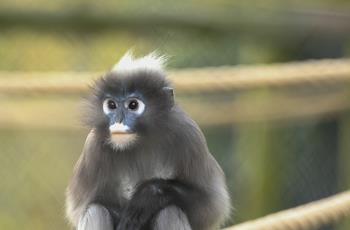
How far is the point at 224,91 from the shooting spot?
290 centimetres

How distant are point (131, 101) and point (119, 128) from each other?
0.08 metres

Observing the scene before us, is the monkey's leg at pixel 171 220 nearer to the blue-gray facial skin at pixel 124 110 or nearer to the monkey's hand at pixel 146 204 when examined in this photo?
the monkey's hand at pixel 146 204

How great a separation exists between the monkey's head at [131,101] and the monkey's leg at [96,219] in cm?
11

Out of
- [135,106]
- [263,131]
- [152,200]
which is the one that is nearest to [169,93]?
[135,106]

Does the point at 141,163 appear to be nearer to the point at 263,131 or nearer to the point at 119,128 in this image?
the point at 119,128

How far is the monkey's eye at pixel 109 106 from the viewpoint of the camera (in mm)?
1747

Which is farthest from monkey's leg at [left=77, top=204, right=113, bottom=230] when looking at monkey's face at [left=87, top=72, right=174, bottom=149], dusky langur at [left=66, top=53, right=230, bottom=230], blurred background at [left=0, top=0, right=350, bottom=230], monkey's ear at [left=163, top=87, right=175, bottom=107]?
blurred background at [left=0, top=0, right=350, bottom=230]

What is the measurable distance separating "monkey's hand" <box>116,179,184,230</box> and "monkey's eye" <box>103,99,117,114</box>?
143mm

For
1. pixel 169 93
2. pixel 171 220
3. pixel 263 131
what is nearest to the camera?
pixel 171 220

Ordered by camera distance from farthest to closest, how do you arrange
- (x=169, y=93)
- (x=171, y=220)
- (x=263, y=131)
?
(x=263, y=131)
(x=169, y=93)
(x=171, y=220)

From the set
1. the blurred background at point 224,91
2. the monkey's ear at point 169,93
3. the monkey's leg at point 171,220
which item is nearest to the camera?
the monkey's leg at point 171,220

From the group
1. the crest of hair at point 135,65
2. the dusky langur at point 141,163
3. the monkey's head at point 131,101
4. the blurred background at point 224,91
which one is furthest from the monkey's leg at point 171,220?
the blurred background at point 224,91

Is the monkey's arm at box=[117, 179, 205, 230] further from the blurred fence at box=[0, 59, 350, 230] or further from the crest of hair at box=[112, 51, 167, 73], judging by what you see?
the blurred fence at box=[0, 59, 350, 230]

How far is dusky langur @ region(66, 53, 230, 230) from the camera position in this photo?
5.60 feet
